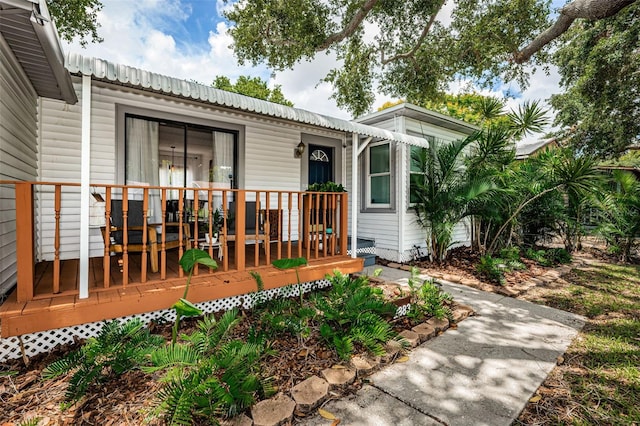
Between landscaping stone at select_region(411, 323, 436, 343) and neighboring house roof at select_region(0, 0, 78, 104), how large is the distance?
4020 millimetres

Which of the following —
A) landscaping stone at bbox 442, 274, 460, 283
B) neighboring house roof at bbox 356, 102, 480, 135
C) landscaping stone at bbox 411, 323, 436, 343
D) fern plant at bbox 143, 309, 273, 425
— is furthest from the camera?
neighboring house roof at bbox 356, 102, 480, 135

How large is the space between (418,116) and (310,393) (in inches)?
232

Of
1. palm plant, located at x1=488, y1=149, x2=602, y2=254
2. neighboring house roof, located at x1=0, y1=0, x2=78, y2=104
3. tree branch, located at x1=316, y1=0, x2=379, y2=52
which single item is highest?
tree branch, located at x1=316, y1=0, x2=379, y2=52

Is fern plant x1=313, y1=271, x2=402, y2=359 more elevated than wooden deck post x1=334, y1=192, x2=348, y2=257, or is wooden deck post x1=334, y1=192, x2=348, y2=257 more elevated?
wooden deck post x1=334, y1=192, x2=348, y2=257

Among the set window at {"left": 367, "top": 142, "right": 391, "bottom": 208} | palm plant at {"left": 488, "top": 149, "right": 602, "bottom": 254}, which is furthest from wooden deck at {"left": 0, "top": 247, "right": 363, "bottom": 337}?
palm plant at {"left": 488, "top": 149, "right": 602, "bottom": 254}

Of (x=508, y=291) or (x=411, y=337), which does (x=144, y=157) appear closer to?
→ (x=411, y=337)

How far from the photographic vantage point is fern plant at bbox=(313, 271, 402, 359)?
8.40 ft

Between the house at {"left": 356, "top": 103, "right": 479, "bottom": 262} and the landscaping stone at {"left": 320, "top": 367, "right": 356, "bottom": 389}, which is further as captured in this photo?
the house at {"left": 356, "top": 103, "right": 479, "bottom": 262}

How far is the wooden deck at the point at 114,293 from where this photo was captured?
2.30 metres

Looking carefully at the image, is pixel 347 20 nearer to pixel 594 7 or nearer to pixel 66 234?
pixel 594 7

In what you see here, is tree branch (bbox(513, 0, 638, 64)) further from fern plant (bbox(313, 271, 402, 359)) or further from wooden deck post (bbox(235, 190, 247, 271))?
wooden deck post (bbox(235, 190, 247, 271))

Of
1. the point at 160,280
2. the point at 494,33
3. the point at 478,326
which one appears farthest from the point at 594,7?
the point at 160,280

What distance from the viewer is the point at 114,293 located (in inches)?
108

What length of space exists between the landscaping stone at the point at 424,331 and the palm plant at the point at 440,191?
3222mm
